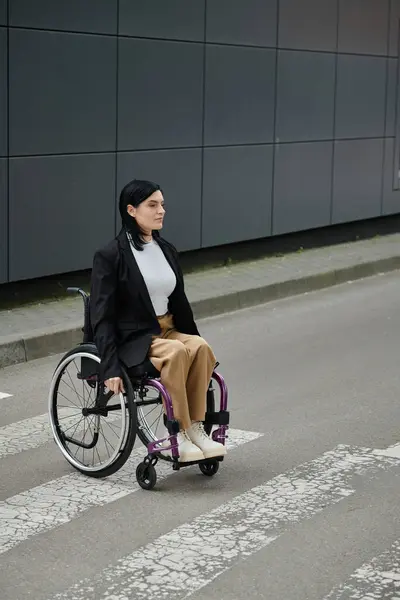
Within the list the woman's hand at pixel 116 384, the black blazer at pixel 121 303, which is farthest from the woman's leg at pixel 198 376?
the woman's hand at pixel 116 384

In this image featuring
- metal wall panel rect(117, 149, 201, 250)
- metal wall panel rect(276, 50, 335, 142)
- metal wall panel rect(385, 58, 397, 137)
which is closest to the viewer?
metal wall panel rect(117, 149, 201, 250)

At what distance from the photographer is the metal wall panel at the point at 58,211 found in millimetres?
11336

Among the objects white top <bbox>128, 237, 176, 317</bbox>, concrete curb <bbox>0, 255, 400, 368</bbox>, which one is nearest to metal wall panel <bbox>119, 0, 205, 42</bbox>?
concrete curb <bbox>0, 255, 400, 368</bbox>

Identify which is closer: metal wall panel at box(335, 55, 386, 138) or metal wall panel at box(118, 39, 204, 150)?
metal wall panel at box(118, 39, 204, 150)

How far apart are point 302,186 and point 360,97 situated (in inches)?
74.0

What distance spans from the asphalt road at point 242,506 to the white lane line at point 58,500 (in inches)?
0.4

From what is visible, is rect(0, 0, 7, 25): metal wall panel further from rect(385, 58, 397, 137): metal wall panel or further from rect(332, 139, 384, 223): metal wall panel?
rect(385, 58, 397, 137): metal wall panel

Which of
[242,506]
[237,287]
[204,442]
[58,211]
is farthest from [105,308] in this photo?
[237,287]

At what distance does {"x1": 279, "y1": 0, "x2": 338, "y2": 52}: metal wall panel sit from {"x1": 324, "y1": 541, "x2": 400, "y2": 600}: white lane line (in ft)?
33.6

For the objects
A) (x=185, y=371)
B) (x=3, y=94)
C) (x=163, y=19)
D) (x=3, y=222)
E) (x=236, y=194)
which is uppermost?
(x=163, y=19)

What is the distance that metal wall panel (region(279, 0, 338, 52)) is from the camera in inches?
582

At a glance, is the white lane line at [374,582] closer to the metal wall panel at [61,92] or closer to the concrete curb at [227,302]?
the concrete curb at [227,302]

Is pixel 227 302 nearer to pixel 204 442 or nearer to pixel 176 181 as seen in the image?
pixel 176 181

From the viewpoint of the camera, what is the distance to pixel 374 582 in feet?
16.9
